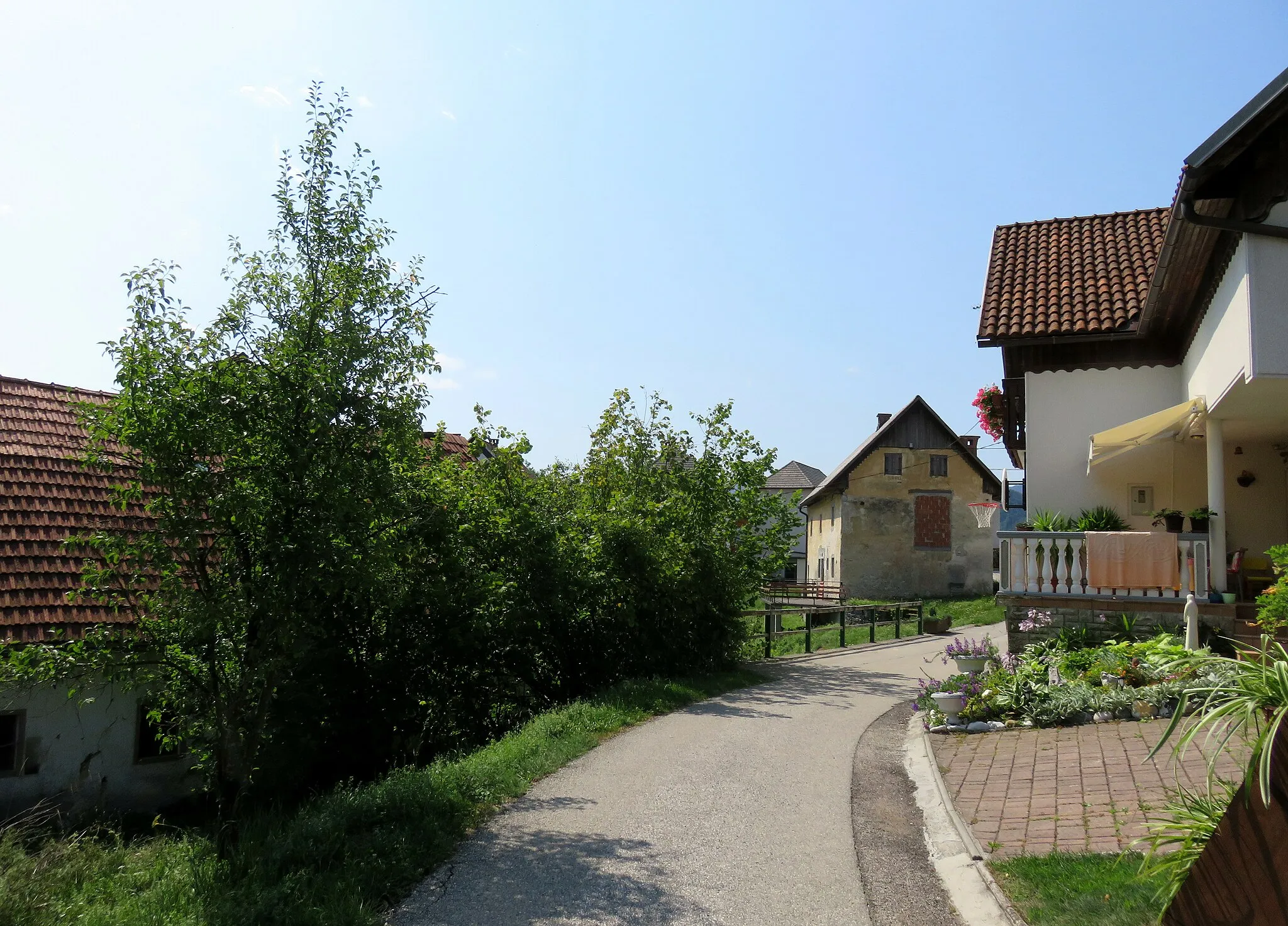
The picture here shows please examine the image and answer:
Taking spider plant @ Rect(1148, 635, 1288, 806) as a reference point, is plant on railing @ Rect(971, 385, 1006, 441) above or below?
above

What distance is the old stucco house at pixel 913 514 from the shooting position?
40.0 metres

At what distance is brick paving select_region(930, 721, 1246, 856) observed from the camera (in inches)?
242

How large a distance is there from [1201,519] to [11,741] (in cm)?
1597

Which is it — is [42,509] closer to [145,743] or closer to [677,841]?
[145,743]

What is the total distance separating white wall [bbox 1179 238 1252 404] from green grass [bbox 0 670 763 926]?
27.0 feet

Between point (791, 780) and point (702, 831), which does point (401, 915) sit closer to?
point (702, 831)

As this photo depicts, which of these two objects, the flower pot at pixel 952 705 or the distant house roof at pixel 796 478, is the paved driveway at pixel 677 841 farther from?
the distant house roof at pixel 796 478

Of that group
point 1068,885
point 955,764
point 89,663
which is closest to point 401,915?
point 1068,885

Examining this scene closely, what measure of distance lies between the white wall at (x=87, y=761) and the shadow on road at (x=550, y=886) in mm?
8168

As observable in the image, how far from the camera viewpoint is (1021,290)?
16.4 metres

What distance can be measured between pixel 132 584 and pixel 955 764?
7229 millimetres

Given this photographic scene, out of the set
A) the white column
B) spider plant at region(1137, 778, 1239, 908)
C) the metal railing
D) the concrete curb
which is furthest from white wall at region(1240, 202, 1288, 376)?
the metal railing

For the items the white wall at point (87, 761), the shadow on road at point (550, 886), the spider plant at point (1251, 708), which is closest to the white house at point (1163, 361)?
the spider plant at point (1251, 708)

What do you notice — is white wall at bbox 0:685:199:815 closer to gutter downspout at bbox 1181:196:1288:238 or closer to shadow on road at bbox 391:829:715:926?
shadow on road at bbox 391:829:715:926
